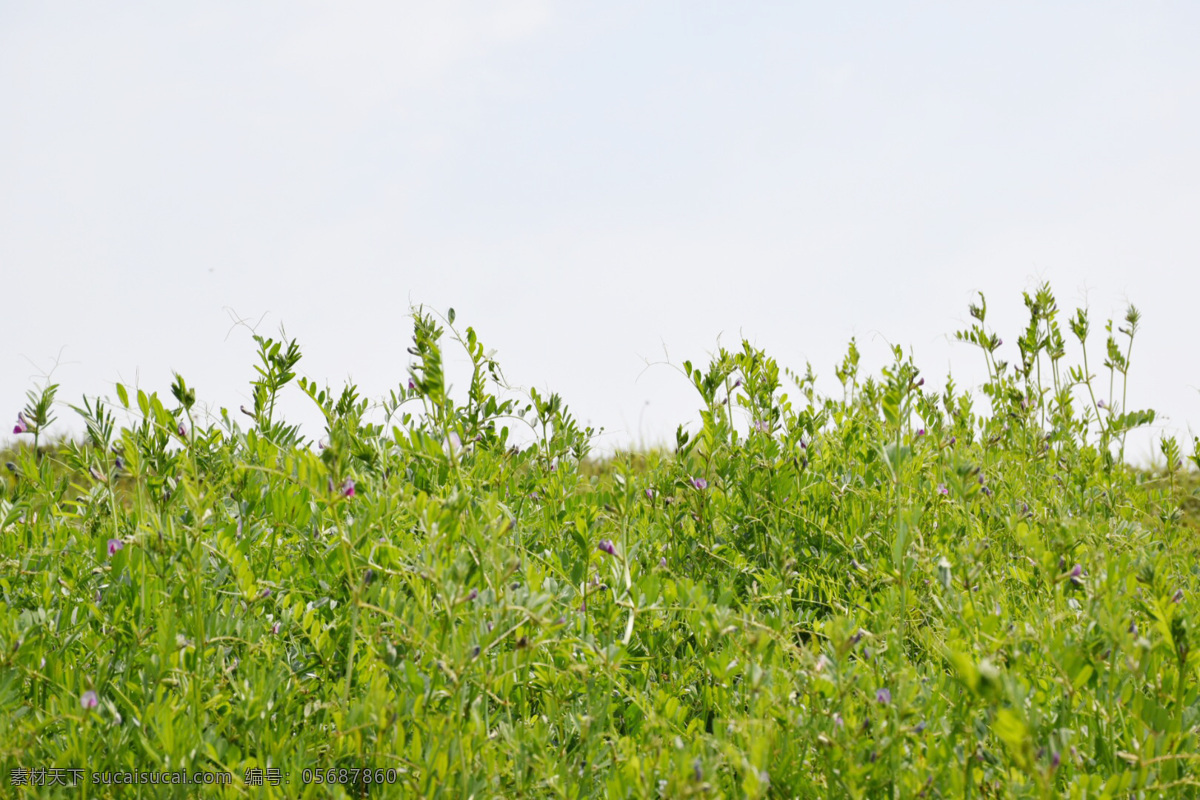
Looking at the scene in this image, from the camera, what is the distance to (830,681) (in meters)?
2.03

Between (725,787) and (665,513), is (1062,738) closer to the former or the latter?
(725,787)

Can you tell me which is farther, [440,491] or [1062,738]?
[440,491]

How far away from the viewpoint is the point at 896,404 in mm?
2402

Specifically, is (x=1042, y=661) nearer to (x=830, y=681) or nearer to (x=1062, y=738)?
(x=1062, y=738)

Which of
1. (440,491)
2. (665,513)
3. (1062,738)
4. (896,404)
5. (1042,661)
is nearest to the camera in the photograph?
(1062,738)

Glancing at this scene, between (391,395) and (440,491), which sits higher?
(391,395)

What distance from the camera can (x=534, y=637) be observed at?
2.42 m

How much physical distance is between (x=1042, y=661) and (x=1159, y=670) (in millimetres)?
307

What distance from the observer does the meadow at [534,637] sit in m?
2.02

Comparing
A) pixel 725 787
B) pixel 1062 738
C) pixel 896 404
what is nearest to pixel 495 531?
pixel 725 787

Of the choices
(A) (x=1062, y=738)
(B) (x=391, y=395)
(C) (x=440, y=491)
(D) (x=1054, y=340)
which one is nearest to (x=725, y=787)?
(A) (x=1062, y=738)

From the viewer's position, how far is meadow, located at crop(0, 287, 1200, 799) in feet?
6.63

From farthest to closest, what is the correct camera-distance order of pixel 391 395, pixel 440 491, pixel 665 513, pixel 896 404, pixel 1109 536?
pixel 391 395 < pixel 665 513 < pixel 1109 536 < pixel 440 491 < pixel 896 404

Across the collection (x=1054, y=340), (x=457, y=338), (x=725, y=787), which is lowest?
(x=725, y=787)
